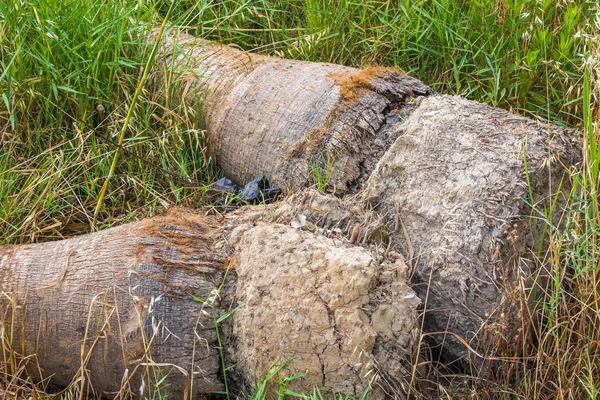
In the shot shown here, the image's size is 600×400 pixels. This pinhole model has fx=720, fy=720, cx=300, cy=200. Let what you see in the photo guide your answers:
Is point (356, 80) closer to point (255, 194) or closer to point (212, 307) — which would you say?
point (255, 194)

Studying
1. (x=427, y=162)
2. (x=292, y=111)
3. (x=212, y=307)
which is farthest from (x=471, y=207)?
(x=292, y=111)

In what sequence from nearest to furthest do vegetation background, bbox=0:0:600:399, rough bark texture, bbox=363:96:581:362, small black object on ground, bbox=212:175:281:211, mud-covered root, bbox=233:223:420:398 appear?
mud-covered root, bbox=233:223:420:398
rough bark texture, bbox=363:96:581:362
small black object on ground, bbox=212:175:281:211
vegetation background, bbox=0:0:600:399

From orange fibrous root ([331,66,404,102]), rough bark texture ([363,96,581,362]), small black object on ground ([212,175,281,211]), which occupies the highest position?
orange fibrous root ([331,66,404,102])

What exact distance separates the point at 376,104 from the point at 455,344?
1066 mm

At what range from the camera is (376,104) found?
2943 millimetres

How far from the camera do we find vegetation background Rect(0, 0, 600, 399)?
125 inches

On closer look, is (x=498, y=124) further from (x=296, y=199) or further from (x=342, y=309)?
(x=342, y=309)

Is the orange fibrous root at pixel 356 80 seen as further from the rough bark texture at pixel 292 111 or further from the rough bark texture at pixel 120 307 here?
the rough bark texture at pixel 120 307

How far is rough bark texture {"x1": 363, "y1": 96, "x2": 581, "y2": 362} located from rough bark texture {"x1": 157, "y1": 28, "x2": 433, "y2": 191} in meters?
0.28

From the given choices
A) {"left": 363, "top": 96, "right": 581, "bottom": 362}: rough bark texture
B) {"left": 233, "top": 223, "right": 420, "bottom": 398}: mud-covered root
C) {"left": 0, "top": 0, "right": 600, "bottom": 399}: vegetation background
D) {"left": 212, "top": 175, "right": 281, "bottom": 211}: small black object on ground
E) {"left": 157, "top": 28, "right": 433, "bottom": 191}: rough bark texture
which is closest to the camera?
{"left": 233, "top": 223, "right": 420, "bottom": 398}: mud-covered root

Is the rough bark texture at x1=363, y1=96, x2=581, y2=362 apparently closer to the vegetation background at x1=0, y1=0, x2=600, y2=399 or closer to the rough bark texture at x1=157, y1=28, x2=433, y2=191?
the rough bark texture at x1=157, y1=28, x2=433, y2=191

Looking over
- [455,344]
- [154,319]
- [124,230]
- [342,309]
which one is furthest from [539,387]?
[124,230]

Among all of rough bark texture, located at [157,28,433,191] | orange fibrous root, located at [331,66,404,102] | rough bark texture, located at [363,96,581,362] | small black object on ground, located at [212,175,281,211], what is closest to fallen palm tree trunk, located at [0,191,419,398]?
rough bark texture, located at [363,96,581,362]

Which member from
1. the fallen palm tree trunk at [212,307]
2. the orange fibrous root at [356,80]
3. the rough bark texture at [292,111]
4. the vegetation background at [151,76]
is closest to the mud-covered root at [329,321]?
the fallen palm tree trunk at [212,307]
